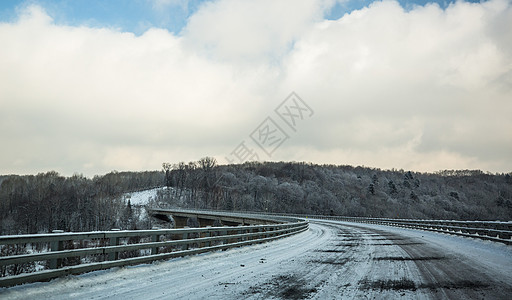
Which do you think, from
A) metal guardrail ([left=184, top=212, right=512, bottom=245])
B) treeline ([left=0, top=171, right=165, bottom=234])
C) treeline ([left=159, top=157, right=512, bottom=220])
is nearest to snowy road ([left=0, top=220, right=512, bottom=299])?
metal guardrail ([left=184, top=212, right=512, bottom=245])

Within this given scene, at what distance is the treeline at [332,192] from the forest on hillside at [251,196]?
0.39m

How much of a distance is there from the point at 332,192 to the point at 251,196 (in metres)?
40.8

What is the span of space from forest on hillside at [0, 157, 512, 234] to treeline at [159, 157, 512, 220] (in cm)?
39

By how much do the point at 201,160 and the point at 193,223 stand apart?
83555mm

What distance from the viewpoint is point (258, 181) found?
15338 centimetres

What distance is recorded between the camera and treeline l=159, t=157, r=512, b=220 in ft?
406

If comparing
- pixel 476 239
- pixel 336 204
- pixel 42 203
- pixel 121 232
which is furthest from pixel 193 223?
pixel 121 232

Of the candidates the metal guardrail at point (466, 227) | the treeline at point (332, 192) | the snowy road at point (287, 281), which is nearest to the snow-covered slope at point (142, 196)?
the treeline at point (332, 192)

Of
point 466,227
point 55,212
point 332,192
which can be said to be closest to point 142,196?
point 55,212

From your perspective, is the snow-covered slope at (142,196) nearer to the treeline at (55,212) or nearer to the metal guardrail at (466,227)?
the treeline at (55,212)

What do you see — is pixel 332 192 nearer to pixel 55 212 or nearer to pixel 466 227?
pixel 55 212

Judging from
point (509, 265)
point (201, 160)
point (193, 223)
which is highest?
point (201, 160)

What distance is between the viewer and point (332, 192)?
5896 inches

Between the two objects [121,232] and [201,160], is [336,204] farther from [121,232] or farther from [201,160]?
[121,232]
